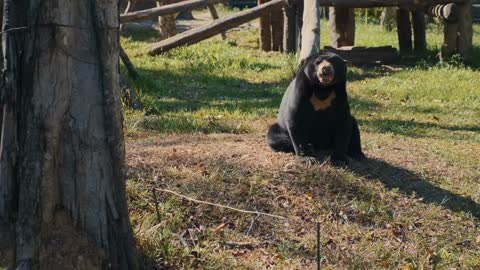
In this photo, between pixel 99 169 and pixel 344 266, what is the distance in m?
1.84

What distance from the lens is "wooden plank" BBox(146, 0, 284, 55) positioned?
13.7m

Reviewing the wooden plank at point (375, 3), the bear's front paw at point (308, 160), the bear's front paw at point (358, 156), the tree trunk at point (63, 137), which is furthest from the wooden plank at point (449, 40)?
the tree trunk at point (63, 137)

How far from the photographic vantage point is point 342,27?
14336 millimetres

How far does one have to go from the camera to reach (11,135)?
398 cm

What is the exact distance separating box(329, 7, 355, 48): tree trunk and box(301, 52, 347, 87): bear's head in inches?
Result: 318

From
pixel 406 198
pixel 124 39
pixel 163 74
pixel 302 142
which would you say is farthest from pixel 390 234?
pixel 124 39

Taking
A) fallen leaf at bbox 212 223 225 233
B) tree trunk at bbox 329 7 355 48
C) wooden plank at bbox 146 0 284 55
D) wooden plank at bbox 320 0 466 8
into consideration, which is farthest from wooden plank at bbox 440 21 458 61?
fallen leaf at bbox 212 223 225 233

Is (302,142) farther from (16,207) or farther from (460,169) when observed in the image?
(16,207)

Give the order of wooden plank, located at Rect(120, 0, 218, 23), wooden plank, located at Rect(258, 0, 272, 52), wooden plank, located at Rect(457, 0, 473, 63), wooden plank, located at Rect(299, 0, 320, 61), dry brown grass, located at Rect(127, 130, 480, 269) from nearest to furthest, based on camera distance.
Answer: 1. dry brown grass, located at Rect(127, 130, 480, 269)
2. wooden plank, located at Rect(299, 0, 320, 61)
3. wooden plank, located at Rect(457, 0, 473, 63)
4. wooden plank, located at Rect(120, 0, 218, 23)
5. wooden plank, located at Rect(258, 0, 272, 52)

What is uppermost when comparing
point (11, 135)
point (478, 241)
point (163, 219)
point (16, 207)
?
point (11, 135)

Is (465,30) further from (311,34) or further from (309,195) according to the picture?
(309,195)

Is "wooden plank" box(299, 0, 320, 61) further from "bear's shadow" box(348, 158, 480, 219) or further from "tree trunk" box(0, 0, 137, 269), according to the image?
"tree trunk" box(0, 0, 137, 269)

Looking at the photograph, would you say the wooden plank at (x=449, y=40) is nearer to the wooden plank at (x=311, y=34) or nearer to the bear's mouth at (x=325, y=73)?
the wooden plank at (x=311, y=34)

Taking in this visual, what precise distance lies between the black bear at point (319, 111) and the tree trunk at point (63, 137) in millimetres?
2489
